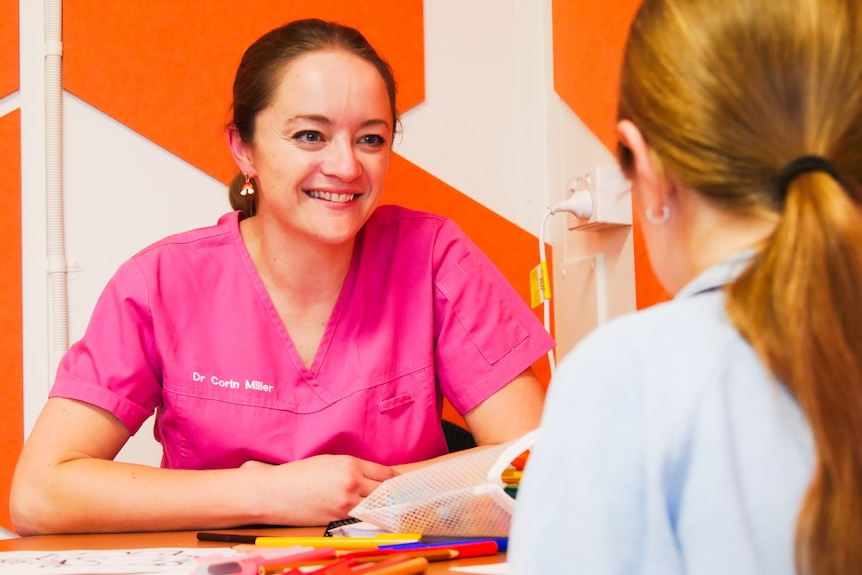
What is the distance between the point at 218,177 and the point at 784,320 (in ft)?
5.85

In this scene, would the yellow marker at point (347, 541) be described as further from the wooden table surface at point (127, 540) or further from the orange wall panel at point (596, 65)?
the orange wall panel at point (596, 65)

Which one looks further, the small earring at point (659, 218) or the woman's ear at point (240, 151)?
the woman's ear at point (240, 151)

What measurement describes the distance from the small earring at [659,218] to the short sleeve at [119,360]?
0.94m

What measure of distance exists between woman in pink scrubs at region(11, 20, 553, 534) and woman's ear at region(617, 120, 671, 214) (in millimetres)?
736

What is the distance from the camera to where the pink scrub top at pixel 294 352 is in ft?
4.48

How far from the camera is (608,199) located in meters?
1.63

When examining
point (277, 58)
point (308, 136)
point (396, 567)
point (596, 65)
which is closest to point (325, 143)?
point (308, 136)

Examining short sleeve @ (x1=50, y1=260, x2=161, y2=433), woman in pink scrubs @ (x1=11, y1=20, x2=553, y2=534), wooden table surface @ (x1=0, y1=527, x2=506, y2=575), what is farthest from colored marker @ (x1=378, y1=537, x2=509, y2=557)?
short sleeve @ (x1=50, y1=260, x2=161, y2=433)

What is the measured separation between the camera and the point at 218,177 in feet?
6.98

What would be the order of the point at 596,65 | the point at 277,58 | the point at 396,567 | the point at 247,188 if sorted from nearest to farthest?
the point at 396,567 → the point at 277,58 → the point at 247,188 → the point at 596,65

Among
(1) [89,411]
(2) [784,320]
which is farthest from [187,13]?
(2) [784,320]

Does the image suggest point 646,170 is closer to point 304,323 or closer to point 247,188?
point 304,323

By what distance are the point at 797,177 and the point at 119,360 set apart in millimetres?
1074

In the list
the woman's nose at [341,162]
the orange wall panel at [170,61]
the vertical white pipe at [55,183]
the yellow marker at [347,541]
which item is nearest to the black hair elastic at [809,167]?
the yellow marker at [347,541]
